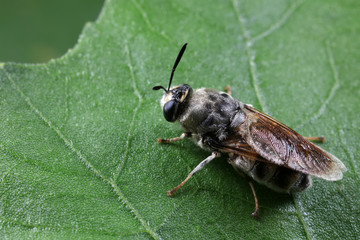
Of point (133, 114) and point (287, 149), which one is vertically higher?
point (133, 114)

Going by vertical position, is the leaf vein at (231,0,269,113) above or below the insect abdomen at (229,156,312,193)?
above

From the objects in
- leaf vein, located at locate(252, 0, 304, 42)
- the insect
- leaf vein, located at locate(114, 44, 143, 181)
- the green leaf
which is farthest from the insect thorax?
leaf vein, located at locate(252, 0, 304, 42)

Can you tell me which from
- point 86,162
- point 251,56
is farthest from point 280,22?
point 86,162

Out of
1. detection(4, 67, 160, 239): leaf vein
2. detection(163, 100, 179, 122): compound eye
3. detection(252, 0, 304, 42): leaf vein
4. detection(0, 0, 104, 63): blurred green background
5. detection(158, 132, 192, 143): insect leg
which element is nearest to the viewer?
detection(4, 67, 160, 239): leaf vein

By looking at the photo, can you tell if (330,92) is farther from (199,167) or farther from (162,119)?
(162,119)

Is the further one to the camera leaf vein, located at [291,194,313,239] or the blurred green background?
the blurred green background

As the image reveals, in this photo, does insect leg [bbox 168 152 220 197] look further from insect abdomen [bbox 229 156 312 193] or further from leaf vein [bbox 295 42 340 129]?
leaf vein [bbox 295 42 340 129]

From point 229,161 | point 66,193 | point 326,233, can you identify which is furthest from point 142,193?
point 326,233

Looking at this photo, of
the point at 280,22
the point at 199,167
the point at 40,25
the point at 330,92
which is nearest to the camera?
the point at 199,167

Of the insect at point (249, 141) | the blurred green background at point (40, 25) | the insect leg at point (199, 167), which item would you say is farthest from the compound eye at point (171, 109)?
the blurred green background at point (40, 25)
